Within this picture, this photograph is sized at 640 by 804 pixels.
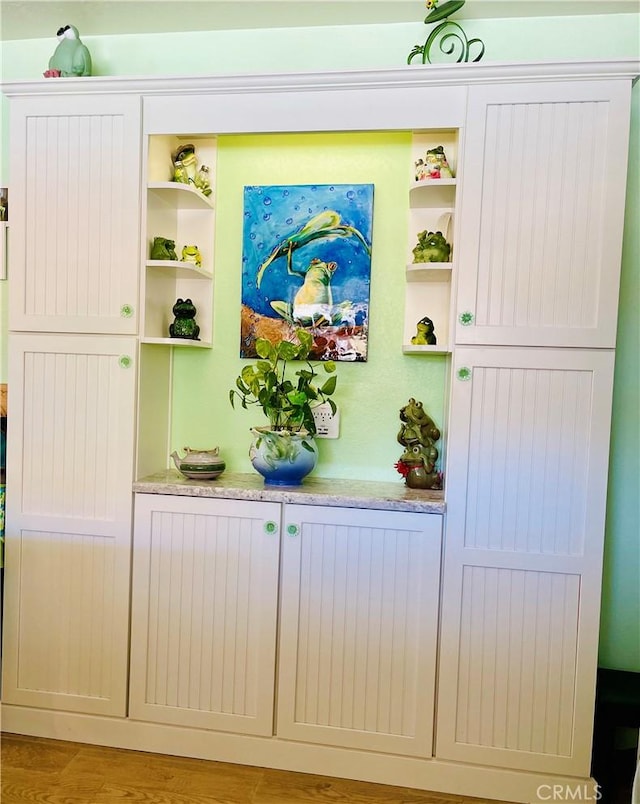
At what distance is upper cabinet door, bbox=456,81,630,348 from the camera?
1699mm

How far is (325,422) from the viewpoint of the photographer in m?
2.16

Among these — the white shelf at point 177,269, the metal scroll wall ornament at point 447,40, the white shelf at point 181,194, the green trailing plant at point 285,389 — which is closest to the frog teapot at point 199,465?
the green trailing plant at point 285,389

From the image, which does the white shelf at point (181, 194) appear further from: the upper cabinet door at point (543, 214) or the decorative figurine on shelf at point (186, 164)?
the upper cabinet door at point (543, 214)

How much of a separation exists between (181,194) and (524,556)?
5.73 feet

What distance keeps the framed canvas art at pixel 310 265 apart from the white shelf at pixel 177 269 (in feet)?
0.56

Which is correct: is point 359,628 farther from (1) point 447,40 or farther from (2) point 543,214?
(1) point 447,40

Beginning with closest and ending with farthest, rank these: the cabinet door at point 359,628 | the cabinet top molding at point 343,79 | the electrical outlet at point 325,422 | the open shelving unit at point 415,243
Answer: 1. the cabinet top molding at point 343,79
2. the cabinet door at point 359,628
3. the open shelving unit at point 415,243
4. the electrical outlet at point 325,422

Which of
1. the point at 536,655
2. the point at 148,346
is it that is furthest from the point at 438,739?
the point at 148,346

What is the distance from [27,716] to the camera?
6.62 feet

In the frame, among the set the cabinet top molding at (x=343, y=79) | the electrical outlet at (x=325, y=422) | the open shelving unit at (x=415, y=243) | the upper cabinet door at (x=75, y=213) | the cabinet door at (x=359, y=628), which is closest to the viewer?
the cabinet top molding at (x=343, y=79)

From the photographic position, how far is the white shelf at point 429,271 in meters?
1.86

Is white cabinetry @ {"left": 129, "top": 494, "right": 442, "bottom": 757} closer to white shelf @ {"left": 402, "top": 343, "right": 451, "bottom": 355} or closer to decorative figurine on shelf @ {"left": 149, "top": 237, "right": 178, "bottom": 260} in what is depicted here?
white shelf @ {"left": 402, "top": 343, "right": 451, "bottom": 355}

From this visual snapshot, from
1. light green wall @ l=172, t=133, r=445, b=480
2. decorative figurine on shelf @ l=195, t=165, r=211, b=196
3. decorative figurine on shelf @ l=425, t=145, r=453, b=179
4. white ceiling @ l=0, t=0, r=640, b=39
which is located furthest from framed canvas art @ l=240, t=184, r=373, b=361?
white ceiling @ l=0, t=0, r=640, b=39

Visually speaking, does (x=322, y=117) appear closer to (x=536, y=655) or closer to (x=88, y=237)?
(x=88, y=237)
